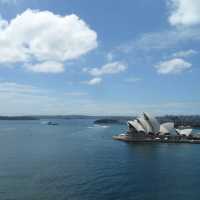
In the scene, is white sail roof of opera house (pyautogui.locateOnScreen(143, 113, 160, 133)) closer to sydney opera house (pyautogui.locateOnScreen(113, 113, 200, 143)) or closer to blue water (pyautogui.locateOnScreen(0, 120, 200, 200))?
sydney opera house (pyautogui.locateOnScreen(113, 113, 200, 143))

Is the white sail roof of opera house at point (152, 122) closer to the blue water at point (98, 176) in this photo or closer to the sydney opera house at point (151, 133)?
the sydney opera house at point (151, 133)

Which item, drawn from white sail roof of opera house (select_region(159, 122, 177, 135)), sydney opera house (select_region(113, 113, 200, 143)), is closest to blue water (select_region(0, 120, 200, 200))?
sydney opera house (select_region(113, 113, 200, 143))

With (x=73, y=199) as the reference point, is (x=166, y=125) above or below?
above

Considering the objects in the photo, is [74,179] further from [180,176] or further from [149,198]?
[180,176]

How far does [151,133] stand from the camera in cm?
8400

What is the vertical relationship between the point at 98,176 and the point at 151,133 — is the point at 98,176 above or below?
below

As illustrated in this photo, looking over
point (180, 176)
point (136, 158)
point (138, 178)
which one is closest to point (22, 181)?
point (138, 178)

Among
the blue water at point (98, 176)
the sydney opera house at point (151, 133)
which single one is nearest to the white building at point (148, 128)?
the sydney opera house at point (151, 133)

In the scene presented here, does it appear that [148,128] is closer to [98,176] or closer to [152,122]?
[152,122]

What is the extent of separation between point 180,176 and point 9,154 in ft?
102

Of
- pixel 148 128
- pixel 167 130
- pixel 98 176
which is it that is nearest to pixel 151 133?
pixel 148 128

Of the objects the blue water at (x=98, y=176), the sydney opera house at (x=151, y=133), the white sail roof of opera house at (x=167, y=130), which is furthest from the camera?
the white sail roof of opera house at (x=167, y=130)

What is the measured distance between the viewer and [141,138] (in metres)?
81.3

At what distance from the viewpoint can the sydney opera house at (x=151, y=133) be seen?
81250 millimetres
